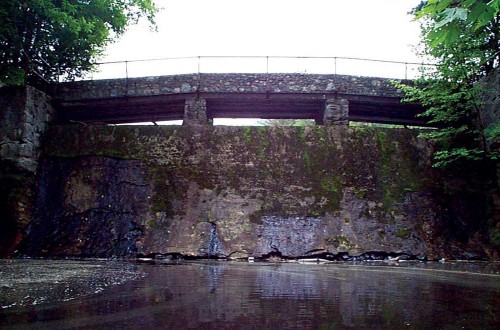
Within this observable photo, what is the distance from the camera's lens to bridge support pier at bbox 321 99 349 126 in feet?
43.3

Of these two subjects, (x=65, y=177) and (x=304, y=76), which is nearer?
(x=65, y=177)

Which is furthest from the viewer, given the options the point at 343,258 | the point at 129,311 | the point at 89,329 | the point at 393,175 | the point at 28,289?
the point at 393,175

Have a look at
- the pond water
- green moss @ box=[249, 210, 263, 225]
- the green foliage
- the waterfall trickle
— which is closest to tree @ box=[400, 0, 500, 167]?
green moss @ box=[249, 210, 263, 225]

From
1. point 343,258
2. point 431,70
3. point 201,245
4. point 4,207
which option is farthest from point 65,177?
point 431,70

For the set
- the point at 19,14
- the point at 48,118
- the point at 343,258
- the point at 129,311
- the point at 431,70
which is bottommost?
the point at 343,258

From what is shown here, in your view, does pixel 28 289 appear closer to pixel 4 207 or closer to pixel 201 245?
pixel 201 245

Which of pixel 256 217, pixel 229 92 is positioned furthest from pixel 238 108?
pixel 256 217

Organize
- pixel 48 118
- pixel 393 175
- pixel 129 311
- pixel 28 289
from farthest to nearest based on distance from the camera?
pixel 48 118, pixel 393 175, pixel 28 289, pixel 129 311

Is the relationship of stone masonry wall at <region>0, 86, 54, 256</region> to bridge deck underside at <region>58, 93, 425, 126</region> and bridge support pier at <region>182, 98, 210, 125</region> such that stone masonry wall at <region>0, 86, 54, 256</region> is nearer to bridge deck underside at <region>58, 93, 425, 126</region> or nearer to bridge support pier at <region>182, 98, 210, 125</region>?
bridge deck underside at <region>58, 93, 425, 126</region>

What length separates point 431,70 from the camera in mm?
11797

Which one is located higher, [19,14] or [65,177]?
[19,14]

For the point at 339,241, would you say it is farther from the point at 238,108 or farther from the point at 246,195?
the point at 238,108

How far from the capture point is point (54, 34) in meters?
12.5

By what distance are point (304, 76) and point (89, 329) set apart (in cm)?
1201
